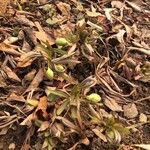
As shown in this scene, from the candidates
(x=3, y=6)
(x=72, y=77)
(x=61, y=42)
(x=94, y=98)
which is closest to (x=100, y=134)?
(x=94, y=98)

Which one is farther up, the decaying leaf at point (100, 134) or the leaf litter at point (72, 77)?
the leaf litter at point (72, 77)

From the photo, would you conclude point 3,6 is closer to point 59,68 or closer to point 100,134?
point 59,68

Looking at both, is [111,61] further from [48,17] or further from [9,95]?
[9,95]

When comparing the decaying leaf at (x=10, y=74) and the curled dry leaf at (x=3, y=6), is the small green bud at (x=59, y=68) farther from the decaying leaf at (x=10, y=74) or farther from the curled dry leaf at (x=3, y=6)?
the curled dry leaf at (x=3, y=6)

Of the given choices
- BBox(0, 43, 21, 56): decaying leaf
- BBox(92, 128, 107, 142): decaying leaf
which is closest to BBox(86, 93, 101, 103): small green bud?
BBox(92, 128, 107, 142): decaying leaf

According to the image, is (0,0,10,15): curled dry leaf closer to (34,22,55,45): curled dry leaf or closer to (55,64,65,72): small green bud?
(34,22,55,45): curled dry leaf

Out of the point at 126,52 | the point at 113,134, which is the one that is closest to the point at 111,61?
the point at 126,52

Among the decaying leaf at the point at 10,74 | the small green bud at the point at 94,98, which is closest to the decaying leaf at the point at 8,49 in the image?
the decaying leaf at the point at 10,74

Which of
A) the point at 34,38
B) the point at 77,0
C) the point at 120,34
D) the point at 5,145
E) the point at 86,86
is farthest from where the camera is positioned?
the point at 77,0

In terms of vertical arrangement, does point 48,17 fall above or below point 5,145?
above
